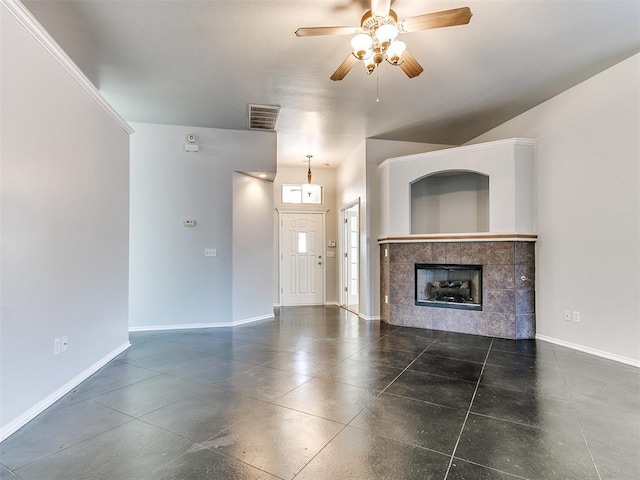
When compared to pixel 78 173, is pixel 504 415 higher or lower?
lower

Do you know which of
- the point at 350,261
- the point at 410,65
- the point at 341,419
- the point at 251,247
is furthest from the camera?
the point at 350,261

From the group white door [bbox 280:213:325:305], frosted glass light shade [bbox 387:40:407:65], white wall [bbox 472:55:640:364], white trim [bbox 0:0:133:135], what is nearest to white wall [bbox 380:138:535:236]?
white wall [bbox 472:55:640:364]

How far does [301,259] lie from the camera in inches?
275

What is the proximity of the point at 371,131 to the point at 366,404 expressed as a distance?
3.99 meters

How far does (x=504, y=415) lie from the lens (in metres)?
2.07

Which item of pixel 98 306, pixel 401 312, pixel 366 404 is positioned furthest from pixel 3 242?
pixel 401 312

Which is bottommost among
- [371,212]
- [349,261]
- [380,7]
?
[349,261]

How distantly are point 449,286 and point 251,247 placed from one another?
309 centimetres

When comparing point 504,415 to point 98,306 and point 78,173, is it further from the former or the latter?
point 78,173

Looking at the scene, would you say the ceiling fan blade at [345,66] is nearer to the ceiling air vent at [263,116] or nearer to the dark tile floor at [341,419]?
the ceiling air vent at [263,116]

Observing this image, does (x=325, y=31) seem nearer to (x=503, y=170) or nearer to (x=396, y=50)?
(x=396, y=50)

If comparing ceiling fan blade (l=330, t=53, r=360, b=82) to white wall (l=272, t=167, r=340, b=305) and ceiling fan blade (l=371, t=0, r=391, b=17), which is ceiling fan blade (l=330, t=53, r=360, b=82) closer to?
ceiling fan blade (l=371, t=0, r=391, b=17)

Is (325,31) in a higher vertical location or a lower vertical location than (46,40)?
higher

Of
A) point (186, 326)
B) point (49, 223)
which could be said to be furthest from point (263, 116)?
point (186, 326)
